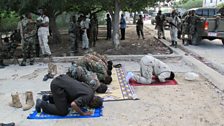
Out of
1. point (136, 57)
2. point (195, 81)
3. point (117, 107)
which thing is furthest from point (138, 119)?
point (136, 57)

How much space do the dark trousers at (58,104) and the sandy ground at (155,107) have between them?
0.60ft

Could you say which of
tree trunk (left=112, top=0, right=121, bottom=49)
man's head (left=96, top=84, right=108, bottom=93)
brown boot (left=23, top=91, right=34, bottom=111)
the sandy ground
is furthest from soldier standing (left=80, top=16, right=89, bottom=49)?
brown boot (left=23, top=91, right=34, bottom=111)

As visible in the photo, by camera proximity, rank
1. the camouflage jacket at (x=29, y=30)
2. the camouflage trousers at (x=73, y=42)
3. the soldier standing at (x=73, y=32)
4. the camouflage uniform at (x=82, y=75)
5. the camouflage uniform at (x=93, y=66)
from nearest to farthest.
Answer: the camouflage uniform at (x=82, y=75), the camouflage uniform at (x=93, y=66), the camouflage jacket at (x=29, y=30), the soldier standing at (x=73, y=32), the camouflage trousers at (x=73, y=42)

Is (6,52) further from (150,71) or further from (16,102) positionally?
(150,71)

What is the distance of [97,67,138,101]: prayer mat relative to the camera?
5.89m

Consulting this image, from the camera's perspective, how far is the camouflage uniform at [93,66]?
6.55 meters

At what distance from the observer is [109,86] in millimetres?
6684

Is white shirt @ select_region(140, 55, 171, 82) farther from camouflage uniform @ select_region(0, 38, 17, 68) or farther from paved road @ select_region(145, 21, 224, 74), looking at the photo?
camouflage uniform @ select_region(0, 38, 17, 68)

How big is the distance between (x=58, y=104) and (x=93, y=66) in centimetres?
186

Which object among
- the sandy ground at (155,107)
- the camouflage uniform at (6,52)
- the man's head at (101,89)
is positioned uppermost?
the camouflage uniform at (6,52)

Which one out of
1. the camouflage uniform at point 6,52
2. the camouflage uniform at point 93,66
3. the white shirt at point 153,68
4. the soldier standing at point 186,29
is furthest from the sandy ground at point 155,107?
the soldier standing at point 186,29

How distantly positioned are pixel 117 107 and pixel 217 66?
16.3ft

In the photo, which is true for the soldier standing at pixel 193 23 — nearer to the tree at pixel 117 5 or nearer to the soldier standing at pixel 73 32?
the tree at pixel 117 5

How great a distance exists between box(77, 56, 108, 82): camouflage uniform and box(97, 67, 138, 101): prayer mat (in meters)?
0.32
